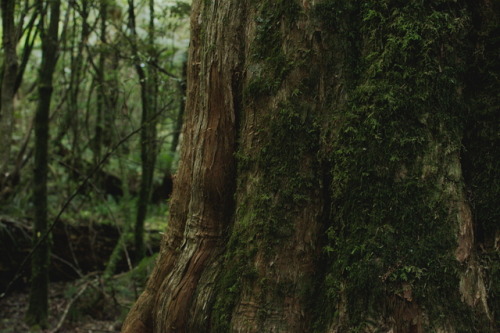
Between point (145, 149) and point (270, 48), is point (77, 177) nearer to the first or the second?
point (145, 149)

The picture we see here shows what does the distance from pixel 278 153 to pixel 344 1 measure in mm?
814

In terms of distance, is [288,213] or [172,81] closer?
[288,213]

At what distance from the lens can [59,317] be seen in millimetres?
7531

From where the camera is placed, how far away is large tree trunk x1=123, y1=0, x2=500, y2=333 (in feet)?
6.36

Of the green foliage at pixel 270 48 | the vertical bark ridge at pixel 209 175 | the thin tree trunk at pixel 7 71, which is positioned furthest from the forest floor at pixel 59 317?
the green foliage at pixel 270 48

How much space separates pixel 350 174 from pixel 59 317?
6.98 metres

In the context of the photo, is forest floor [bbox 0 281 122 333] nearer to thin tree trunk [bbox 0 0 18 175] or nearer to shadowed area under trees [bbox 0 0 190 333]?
shadowed area under trees [bbox 0 0 190 333]

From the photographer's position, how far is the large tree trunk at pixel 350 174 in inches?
76.4

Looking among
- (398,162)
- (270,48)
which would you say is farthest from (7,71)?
(398,162)

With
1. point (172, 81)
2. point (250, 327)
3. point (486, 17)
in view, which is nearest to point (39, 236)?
point (172, 81)

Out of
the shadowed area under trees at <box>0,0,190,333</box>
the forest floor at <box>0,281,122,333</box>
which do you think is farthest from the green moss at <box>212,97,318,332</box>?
the forest floor at <box>0,281,122,333</box>

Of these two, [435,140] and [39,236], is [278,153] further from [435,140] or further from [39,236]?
[39,236]

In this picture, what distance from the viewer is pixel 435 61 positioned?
2049 millimetres

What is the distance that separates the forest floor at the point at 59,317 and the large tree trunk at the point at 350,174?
516cm
